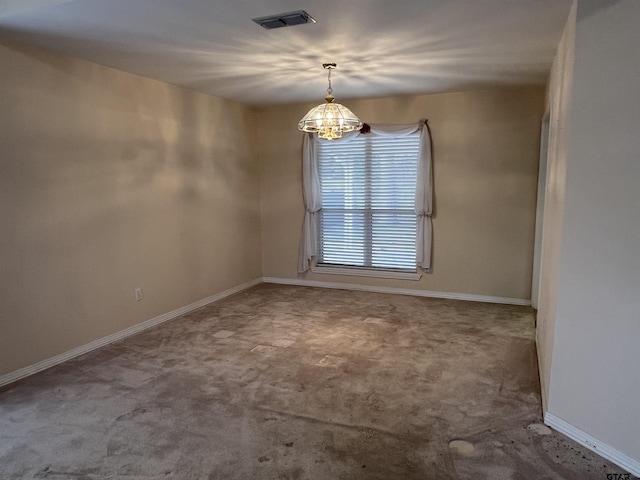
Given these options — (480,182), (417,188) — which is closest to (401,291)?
(417,188)

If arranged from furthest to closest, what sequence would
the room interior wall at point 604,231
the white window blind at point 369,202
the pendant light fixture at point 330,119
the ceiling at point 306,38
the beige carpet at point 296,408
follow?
the white window blind at point 369,202 < the pendant light fixture at point 330,119 < the ceiling at point 306,38 < the beige carpet at point 296,408 < the room interior wall at point 604,231

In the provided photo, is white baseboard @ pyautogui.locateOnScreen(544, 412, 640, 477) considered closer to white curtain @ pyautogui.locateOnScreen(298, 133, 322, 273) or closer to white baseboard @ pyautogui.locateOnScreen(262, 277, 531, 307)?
white baseboard @ pyautogui.locateOnScreen(262, 277, 531, 307)

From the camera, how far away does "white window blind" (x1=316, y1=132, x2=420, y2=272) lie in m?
5.25

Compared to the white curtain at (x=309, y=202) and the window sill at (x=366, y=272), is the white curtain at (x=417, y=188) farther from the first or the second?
the window sill at (x=366, y=272)

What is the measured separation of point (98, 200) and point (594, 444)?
3944 millimetres

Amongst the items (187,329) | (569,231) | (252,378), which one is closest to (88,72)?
(187,329)

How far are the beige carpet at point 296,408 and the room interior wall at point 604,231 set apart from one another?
1.01ft

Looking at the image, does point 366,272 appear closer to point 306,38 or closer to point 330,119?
point 330,119

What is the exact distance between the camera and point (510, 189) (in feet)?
15.6

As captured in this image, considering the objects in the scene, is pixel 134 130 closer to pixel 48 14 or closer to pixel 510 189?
pixel 48 14

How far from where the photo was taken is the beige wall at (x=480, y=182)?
15.4ft

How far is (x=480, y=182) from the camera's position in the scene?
193 inches

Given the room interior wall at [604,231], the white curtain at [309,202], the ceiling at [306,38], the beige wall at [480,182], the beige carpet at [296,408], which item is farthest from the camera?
the white curtain at [309,202]

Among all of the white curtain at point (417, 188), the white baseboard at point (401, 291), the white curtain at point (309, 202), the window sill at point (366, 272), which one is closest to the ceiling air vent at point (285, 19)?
the white curtain at point (417, 188)
